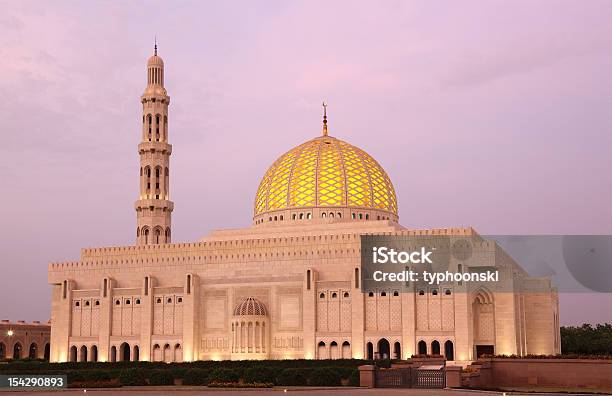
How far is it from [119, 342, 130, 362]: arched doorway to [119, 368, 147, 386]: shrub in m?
19.9

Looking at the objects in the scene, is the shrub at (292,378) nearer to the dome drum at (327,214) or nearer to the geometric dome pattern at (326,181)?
the dome drum at (327,214)

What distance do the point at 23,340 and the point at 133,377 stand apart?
151ft

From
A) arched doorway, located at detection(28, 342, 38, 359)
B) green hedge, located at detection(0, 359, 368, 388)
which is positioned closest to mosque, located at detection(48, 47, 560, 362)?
green hedge, located at detection(0, 359, 368, 388)

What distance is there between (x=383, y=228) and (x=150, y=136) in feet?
58.1

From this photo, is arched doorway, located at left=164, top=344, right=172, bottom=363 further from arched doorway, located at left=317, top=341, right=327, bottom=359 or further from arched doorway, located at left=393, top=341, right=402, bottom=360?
arched doorway, located at left=393, top=341, right=402, bottom=360

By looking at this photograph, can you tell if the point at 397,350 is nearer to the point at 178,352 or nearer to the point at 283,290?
the point at 283,290

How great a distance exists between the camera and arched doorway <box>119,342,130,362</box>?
188ft

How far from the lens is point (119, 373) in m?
38.2

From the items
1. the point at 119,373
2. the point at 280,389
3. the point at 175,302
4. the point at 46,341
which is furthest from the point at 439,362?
the point at 46,341

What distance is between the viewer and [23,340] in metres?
79.5

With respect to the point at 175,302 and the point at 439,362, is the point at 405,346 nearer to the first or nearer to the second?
the point at 439,362

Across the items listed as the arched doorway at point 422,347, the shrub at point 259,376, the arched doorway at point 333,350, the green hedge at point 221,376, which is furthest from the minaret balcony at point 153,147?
the shrub at point 259,376

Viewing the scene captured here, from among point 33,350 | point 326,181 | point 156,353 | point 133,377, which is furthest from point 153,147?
point 33,350

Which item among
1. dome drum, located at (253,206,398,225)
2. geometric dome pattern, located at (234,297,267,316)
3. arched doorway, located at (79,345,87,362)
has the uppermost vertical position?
dome drum, located at (253,206,398,225)
